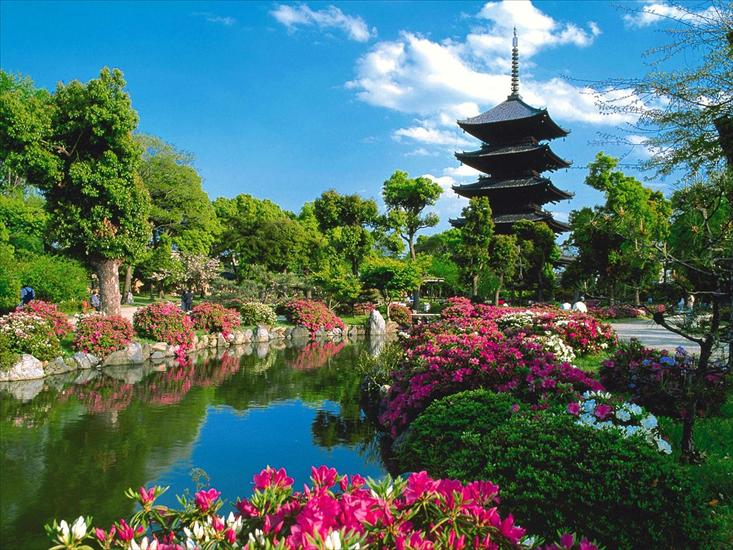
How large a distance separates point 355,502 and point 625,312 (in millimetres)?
23653

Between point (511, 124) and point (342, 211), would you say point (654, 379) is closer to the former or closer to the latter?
point (511, 124)

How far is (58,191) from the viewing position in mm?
14406

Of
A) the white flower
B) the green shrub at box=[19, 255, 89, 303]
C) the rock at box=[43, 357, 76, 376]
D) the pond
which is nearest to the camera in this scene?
the white flower

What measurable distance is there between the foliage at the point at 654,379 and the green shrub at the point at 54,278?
1638cm

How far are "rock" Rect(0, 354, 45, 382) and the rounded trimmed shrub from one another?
32.9ft

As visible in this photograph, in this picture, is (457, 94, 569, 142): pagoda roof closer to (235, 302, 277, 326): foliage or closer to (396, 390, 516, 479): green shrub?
(235, 302, 277, 326): foliage

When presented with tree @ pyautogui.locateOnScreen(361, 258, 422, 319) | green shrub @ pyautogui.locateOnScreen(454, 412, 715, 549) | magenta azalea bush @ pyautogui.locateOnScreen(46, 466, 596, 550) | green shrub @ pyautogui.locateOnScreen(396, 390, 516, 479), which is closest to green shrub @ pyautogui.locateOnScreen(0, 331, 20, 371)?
green shrub @ pyautogui.locateOnScreen(396, 390, 516, 479)

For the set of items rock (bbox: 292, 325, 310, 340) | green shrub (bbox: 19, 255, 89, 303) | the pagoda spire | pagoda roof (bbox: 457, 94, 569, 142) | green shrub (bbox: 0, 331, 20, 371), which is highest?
the pagoda spire

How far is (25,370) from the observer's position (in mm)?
10555

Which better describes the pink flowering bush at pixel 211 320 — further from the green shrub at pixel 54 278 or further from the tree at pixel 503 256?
the tree at pixel 503 256

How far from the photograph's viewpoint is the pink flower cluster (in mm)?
5461

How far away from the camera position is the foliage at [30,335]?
1079 centimetres

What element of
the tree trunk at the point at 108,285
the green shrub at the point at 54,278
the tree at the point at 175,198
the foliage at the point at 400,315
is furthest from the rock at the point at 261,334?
the tree at the point at 175,198

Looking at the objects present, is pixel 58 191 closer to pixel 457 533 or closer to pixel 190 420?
pixel 190 420
